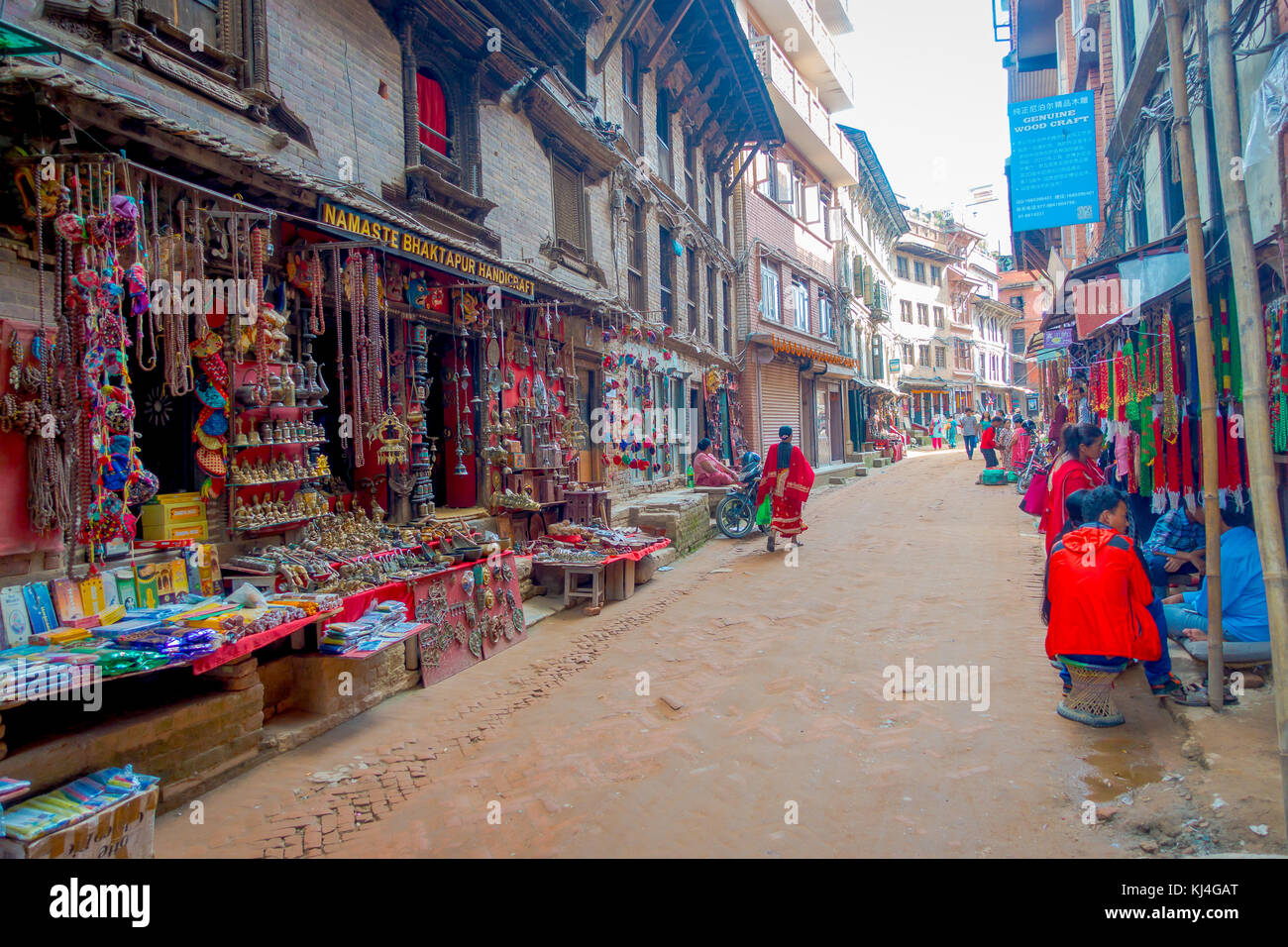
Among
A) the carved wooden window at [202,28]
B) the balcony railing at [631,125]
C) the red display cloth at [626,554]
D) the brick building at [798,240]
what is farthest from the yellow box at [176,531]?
the brick building at [798,240]

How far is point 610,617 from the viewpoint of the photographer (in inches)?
325

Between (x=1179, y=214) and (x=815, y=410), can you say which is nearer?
(x=1179, y=214)

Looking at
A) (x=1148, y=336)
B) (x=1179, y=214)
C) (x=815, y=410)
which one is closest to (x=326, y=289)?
(x=1148, y=336)

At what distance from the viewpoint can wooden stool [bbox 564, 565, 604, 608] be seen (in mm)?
8555

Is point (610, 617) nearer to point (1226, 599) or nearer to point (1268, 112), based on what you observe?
point (1226, 599)

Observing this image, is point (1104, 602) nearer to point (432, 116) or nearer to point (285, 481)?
point (285, 481)

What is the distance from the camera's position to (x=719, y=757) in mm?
4477

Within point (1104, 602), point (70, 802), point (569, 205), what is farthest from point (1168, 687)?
point (569, 205)

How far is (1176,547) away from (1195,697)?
1699mm

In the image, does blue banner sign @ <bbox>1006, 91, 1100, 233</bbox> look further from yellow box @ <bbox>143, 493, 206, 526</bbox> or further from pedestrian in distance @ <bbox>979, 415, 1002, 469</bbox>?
pedestrian in distance @ <bbox>979, 415, 1002, 469</bbox>

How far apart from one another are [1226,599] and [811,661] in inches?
116

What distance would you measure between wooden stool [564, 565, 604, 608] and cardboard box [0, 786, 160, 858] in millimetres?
5394

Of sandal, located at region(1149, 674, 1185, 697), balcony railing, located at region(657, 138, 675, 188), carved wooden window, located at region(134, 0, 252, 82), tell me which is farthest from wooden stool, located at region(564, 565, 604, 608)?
balcony railing, located at region(657, 138, 675, 188)

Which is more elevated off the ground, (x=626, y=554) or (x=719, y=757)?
(x=626, y=554)
